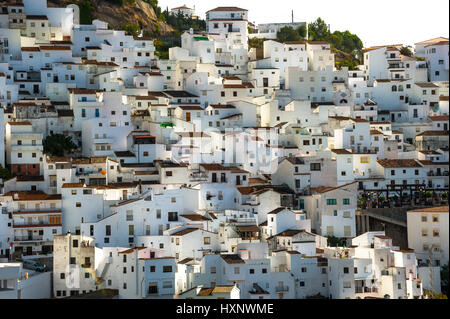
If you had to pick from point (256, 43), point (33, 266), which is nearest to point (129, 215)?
point (33, 266)

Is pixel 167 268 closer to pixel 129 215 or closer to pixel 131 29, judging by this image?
pixel 129 215

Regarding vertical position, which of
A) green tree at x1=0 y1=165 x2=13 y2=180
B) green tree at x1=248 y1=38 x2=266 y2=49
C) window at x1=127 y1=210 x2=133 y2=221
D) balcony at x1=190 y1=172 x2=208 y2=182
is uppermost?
green tree at x1=248 y1=38 x2=266 y2=49

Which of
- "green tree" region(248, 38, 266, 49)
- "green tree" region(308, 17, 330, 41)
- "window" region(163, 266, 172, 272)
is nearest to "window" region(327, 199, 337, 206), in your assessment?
"window" region(163, 266, 172, 272)

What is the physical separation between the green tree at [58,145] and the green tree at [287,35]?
13259mm

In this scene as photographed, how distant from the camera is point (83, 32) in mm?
32375

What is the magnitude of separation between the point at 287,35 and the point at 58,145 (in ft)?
46.1

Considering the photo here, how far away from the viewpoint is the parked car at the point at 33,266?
20.9 m

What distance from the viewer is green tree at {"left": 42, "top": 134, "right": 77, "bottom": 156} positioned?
2580cm

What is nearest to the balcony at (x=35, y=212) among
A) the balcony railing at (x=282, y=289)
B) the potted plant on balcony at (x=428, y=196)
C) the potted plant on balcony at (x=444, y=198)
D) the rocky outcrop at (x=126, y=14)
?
the balcony railing at (x=282, y=289)

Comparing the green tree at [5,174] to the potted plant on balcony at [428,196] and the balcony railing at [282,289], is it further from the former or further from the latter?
the potted plant on balcony at [428,196]

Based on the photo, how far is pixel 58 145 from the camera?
85.0 ft

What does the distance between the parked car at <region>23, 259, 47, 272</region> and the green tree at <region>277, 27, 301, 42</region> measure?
1848 cm

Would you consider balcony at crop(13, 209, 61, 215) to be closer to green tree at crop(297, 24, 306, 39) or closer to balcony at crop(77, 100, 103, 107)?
balcony at crop(77, 100, 103, 107)
